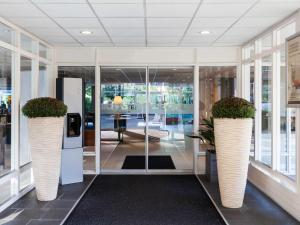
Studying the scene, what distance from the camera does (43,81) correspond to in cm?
646

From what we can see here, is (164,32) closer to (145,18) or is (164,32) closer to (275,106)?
(145,18)

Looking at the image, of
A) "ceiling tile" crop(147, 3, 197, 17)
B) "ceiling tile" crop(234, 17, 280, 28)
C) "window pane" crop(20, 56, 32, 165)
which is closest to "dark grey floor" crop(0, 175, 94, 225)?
"window pane" crop(20, 56, 32, 165)

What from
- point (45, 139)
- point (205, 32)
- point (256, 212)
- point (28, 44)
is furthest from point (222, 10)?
point (28, 44)

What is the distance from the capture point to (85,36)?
5812 millimetres

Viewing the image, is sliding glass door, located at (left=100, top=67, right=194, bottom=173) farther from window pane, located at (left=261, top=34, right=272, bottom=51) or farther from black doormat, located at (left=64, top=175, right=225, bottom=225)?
window pane, located at (left=261, top=34, right=272, bottom=51)

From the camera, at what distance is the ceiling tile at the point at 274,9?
3988 mm

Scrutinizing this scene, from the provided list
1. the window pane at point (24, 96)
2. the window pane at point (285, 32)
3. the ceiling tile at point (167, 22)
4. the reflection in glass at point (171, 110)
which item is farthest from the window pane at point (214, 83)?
the window pane at point (24, 96)

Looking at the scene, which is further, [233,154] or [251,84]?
[251,84]

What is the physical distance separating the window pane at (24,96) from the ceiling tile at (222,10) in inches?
124

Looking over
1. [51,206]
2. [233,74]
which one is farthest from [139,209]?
[233,74]

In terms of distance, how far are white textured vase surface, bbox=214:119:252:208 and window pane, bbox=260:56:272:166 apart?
51.0 inches

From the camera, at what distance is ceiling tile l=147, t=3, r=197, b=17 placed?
4.03m

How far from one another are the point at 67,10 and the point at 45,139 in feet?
6.41

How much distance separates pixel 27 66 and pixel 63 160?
1.91 m
